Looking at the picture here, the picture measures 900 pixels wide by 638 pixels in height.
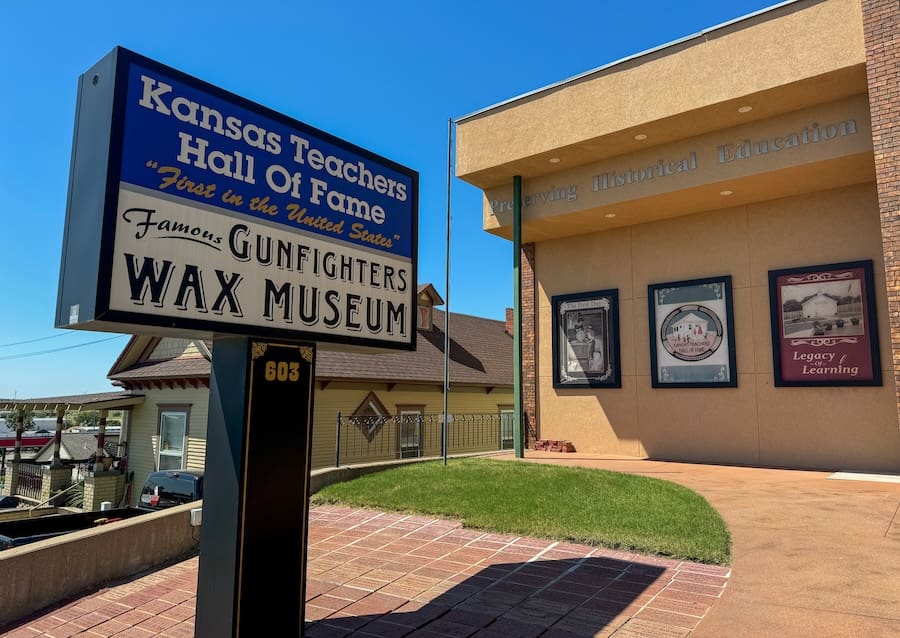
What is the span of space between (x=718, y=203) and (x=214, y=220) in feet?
42.3

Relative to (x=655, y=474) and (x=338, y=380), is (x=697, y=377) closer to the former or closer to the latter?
(x=655, y=474)

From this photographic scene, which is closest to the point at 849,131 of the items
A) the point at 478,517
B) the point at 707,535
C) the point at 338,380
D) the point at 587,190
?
the point at 587,190

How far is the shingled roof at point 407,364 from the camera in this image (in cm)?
1947

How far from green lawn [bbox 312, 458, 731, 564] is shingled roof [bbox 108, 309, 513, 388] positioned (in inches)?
241

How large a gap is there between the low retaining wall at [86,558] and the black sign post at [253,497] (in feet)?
10.4

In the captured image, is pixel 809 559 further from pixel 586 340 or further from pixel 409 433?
pixel 409 433

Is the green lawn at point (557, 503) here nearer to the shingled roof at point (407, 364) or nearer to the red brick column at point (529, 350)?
the red brick column at point (529, 350)

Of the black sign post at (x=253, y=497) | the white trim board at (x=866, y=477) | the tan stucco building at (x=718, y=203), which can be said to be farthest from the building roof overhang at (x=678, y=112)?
the black sign post at (x=253, y=497)

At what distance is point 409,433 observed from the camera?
2175 cm

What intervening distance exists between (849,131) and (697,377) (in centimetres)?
600

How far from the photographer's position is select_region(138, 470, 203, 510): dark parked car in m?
10.8

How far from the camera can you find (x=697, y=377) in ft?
46.5

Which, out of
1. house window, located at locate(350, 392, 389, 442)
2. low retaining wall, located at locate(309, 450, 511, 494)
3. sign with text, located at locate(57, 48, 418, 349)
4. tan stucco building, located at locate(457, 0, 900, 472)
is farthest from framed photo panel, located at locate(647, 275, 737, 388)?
sign with text, located at locate(57, 48, 418, 349)

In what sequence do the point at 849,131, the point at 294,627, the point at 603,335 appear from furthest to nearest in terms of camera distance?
the point at 603,335, the point at 849,131, the point at 294,627
